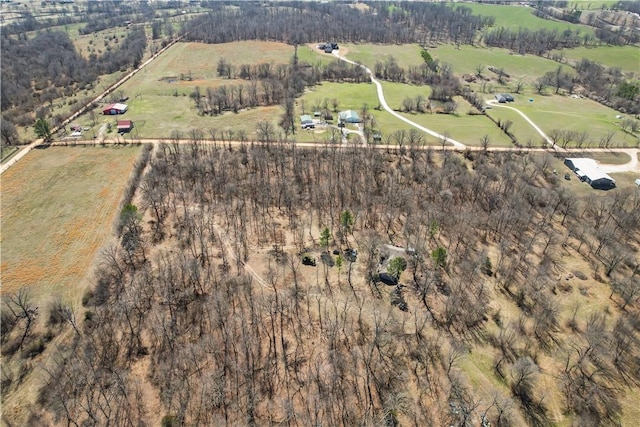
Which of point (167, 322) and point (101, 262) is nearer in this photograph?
point (167, 322)

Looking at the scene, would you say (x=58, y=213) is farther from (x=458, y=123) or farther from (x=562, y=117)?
(x=562, y=117)

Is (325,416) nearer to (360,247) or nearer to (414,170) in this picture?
(360,247)

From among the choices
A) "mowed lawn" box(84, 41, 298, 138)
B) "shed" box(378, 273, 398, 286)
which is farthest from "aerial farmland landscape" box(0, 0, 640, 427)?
"mowed lawn" box(84, 41, 298, 138)

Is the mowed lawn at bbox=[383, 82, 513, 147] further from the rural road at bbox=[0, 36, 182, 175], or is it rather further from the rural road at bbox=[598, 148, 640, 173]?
the rural road at bbox=[0, 36, 182, 175]

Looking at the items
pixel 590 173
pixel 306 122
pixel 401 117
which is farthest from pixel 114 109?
pixel 590 173

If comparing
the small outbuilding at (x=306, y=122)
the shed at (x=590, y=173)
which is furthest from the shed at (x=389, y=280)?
the small outbuilding at (x=306, y=122)

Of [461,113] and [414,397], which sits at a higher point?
[461,113]

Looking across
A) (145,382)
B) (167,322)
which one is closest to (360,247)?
(167,322)

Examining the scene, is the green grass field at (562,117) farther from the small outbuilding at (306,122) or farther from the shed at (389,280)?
the shed at (389,280)
